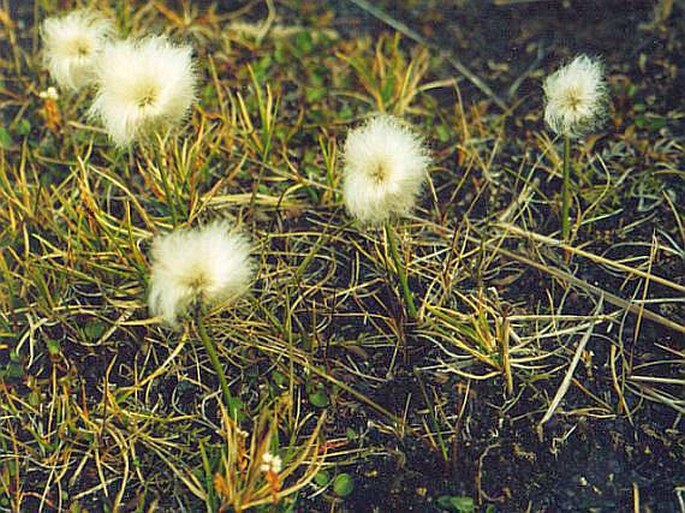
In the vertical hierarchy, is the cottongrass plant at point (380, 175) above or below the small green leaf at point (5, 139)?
above

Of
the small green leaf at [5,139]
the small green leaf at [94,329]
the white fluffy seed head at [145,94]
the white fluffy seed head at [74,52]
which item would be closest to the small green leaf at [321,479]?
the small green leaf at [94,329]

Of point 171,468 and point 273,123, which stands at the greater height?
point 273,123

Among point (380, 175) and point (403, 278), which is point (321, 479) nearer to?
point (403, 278)

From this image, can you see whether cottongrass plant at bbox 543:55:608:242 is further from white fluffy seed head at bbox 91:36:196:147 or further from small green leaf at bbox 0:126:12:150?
small green leaf at bbox 0:126:12:150

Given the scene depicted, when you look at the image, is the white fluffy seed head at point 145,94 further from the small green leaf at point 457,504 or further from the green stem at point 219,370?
the small green leaf at point 457,504

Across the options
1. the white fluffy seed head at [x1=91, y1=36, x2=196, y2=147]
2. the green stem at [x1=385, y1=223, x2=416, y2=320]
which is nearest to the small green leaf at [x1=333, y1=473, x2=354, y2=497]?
the green stem at [x1=385, y1=223, x2=416, y2=320]

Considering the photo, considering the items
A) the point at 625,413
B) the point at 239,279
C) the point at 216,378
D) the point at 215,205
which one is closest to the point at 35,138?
the point at 215,205

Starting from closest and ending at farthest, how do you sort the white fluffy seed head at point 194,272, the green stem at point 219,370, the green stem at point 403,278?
the white fluffy seed head at point 194,272 < the green stem at point 219,370 < the green stem at point 403,278

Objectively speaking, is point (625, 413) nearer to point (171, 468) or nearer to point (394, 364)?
point (394, 364)
